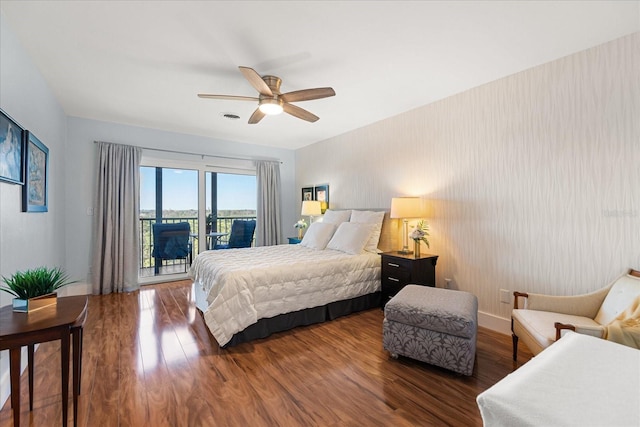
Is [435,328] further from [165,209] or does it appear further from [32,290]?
[165,209]

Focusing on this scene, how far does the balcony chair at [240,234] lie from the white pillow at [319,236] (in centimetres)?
135

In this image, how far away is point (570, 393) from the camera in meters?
0.80

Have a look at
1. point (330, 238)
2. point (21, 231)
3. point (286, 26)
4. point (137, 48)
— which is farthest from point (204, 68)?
point (330, 238)

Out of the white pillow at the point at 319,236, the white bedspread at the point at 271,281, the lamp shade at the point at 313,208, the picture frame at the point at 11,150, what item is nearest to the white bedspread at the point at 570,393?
the white bedspread at the point at 271,281

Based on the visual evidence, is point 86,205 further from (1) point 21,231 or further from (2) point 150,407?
(2) point 150,407

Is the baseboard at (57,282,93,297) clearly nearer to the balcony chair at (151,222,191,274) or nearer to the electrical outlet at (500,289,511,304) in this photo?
the balcony chair at (151,222,191,274)

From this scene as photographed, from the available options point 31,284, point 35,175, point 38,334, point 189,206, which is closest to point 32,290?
point 31,284

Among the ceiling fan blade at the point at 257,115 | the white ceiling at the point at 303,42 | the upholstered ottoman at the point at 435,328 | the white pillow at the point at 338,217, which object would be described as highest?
the white ceiling at the point at 303,42

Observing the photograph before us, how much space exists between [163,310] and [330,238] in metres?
2.33

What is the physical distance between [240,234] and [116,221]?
1.86 m

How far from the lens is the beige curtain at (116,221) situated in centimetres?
406

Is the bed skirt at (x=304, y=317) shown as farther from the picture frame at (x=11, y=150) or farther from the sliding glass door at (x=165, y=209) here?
the sliding glass door at (x=165, y=209)

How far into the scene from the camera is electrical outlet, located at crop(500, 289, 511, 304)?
2723mm

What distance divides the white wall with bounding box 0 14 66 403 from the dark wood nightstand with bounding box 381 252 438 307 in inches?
127
